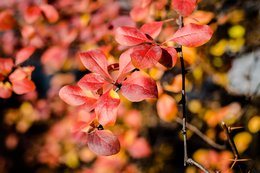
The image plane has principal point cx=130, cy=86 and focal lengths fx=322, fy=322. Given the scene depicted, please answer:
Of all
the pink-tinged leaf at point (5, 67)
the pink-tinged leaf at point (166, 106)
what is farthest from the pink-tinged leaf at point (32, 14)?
the pink-tinged leaf at point (166, 106)

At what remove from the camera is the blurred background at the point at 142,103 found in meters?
1.51

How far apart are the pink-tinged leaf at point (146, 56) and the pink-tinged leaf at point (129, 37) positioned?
0.05 meters

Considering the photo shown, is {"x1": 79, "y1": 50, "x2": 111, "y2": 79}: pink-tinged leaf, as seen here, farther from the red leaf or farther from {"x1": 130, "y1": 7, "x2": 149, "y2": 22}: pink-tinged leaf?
the red leaf

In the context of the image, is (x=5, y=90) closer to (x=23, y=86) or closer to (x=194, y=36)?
(x=23, y=86)

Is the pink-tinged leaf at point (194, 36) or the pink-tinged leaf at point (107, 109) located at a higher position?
the pink-tinged leaf at point (194, 36)

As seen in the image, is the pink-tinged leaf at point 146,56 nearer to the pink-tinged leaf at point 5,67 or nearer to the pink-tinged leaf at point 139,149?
the pink-tinged leaf at point 5,67

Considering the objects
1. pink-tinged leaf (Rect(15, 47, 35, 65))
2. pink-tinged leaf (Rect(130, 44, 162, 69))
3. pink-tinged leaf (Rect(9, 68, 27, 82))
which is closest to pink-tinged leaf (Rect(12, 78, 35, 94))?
pink-tinged leaf (Rect(9, 68, 27, 82))

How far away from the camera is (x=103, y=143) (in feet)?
2.68

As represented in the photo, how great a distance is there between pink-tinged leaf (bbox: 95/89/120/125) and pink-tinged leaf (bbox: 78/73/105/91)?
0.06 meters

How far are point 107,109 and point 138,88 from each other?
0.30 ft

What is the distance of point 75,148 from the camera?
2.72m

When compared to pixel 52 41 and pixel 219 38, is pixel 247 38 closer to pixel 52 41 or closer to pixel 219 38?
pixel 219 38

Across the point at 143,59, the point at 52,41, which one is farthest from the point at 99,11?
the point at 143,59

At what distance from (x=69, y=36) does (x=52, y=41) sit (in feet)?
1.35
